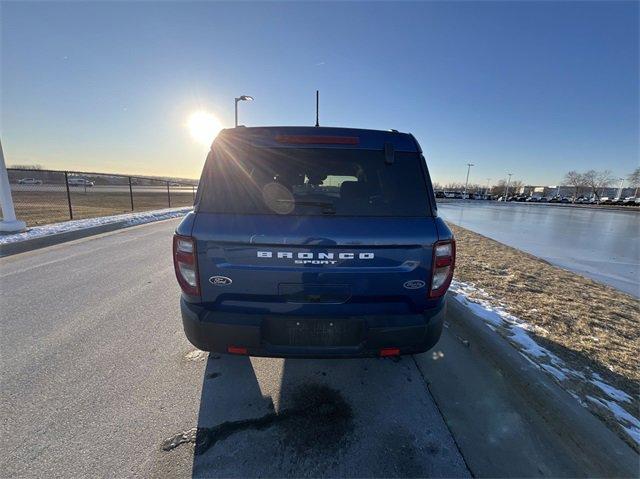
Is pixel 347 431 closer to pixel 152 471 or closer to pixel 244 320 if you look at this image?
pixel 244 320

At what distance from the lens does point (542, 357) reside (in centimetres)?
286

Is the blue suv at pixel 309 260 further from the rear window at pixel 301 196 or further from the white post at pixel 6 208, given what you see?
the white post at pixel 6 208

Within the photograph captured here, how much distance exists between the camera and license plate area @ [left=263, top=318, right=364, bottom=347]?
209 cm

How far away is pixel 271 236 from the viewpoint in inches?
78.0

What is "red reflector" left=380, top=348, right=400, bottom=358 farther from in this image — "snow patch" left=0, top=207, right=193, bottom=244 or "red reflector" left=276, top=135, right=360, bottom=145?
"snow patch" left=0, top=207, right=193, bottom=244

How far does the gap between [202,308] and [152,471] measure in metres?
0.97

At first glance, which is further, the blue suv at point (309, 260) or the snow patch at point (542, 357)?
the snow patch at point (542, 357)

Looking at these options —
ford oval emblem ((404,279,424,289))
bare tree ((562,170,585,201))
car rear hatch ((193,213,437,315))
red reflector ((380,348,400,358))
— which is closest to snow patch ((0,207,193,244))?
car rear hatch ((193,213,437,315))

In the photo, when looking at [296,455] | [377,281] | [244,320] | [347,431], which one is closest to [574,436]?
[347,431]

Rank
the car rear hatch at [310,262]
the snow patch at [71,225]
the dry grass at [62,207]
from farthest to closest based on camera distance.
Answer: the dry grass at [62,207] < the snow patch at [71,225] < the car rear hatch at [310,262]

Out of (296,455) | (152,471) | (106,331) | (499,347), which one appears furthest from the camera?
(106,331)

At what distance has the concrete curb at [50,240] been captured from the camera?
6.74m

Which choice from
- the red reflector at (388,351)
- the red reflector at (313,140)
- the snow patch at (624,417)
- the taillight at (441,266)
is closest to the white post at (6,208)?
the red reflector at (313,140)

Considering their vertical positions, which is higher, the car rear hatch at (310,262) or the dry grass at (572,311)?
the car rear hatch at (310,262)
